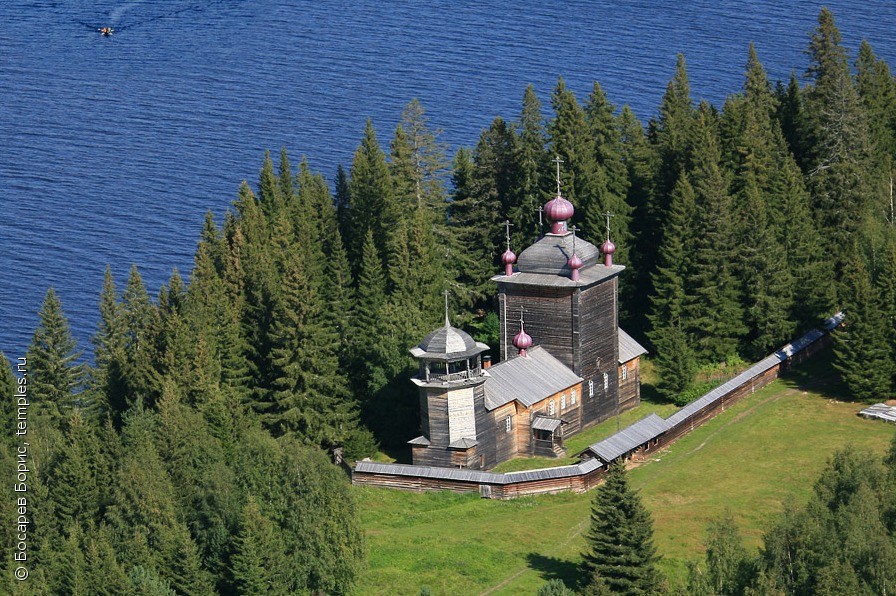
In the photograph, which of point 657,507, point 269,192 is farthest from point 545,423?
point 269,192

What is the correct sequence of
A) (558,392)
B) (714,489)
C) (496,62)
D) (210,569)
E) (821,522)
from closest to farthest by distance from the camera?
1. (821,522)
2. (210,569)
3. (714,489)
4. (558,392)
5. (496,62)

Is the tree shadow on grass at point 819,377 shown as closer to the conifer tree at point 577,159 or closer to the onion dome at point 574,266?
the conifer tree at point 577,159

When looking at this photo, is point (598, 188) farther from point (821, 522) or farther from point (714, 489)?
point (821, 522)

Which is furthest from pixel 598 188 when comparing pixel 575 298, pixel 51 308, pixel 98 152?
pixel 98 152

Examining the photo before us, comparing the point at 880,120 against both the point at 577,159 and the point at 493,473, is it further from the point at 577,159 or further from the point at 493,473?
the point at 493,473

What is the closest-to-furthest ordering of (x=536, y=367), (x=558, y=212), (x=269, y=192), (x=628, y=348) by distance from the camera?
1. (x=536, y=367)
2. (x=558, y=212)
3. (x=628, y=348)
4. (x=269, y=192)

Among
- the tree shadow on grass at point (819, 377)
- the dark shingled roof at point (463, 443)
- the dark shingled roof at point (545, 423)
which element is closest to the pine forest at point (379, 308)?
the tree shadow on grass at point (819, 377)
